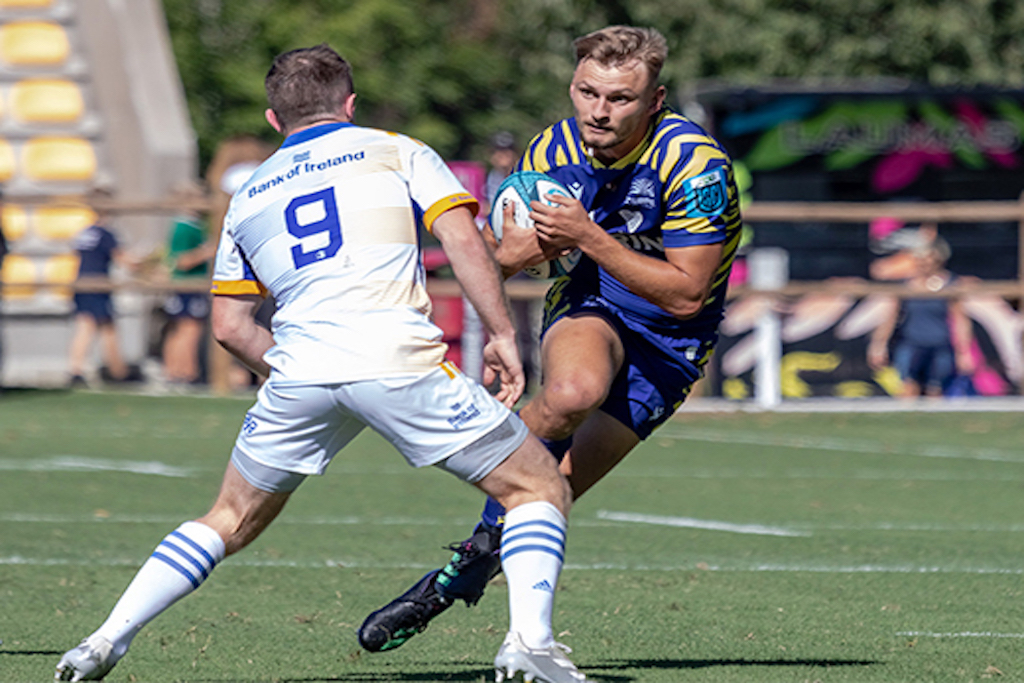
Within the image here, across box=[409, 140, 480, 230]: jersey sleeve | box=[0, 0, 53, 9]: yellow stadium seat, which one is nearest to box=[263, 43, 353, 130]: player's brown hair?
box=[409, 140, 480, 230]: jersey sleeve

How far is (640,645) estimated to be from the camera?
5.55m

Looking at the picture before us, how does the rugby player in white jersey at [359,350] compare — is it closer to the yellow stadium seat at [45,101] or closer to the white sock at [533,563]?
the white sock at [533,563]

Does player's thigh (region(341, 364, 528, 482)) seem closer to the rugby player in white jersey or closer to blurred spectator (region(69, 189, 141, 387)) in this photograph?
the rugby player in white jersey

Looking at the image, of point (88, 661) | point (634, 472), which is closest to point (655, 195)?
point (88, 661)

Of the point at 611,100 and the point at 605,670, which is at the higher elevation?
the point at 611,100

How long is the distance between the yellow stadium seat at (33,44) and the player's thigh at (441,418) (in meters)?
15.5

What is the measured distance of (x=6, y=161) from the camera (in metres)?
18.9

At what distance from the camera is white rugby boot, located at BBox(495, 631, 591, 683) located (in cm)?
435

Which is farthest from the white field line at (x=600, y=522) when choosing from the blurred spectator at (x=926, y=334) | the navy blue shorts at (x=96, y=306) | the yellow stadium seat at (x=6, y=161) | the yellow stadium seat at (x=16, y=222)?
the yellow stadium seat at (x=6, y=161)

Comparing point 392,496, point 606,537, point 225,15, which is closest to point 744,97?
point 392,496

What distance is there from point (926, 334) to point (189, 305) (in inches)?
258

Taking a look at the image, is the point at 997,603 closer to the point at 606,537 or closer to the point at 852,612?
the point at 852,612

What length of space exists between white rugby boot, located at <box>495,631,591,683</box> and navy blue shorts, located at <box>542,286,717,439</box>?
4.69 ft

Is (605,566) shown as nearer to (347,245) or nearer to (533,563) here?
(533,563)
